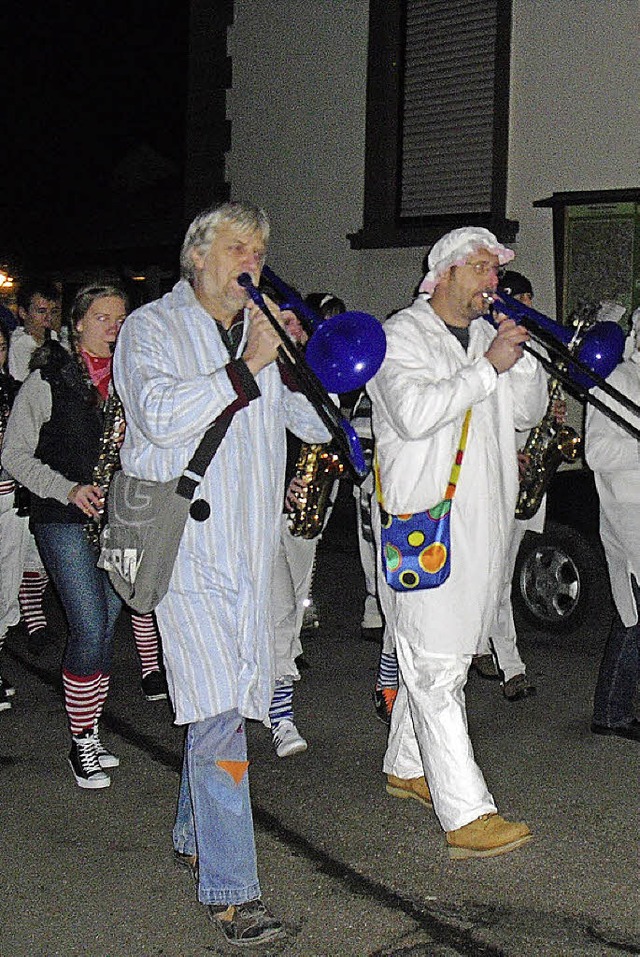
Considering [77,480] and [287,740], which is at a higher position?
[77,480]

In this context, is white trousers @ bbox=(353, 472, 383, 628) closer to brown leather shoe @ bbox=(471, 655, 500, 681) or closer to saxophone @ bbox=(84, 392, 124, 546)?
brown leather shoe @ bbox=(471, 655, 500, 681)

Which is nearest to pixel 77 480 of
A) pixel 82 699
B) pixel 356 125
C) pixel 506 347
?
pixel 82 699

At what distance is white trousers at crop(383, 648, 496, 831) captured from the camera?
4137mm

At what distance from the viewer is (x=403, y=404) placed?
4.07 meters

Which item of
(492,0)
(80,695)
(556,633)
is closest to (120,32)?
(492,0)

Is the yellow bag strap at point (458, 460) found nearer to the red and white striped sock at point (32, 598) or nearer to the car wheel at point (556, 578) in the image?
the car wheel at point (556, 578)

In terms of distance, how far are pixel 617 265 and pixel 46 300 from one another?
15.3 feet

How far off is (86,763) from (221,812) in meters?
1.49

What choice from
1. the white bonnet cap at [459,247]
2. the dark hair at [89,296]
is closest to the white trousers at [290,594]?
the dark hair at [89,296]

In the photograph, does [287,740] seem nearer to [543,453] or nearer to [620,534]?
[620,534]

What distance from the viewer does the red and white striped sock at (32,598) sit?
7.24 meters

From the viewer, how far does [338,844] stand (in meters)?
4.28

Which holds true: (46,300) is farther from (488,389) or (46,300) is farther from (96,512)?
(488,389)

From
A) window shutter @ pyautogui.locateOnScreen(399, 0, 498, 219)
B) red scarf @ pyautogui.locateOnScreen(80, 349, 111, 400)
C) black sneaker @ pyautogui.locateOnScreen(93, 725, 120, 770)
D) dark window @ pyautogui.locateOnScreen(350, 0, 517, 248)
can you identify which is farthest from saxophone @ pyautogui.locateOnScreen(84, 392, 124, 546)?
window shutter @ pyautogui.locateOnScreen(399, 0, 498, 219)
